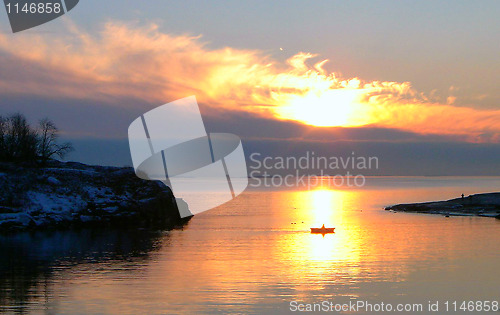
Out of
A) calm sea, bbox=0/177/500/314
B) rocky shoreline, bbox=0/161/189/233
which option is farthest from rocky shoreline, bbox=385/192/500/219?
rocky shoreline, bbox=0/161/189/233

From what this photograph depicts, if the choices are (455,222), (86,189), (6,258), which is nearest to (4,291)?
(6,258)

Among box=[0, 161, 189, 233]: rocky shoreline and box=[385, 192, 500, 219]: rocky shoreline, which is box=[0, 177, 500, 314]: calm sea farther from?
box=[385, 192, 500, 219]: rocky shoreline

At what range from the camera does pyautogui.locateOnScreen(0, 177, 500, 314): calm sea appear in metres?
43.1

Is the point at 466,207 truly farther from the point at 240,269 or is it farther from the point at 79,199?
the point at 240,269

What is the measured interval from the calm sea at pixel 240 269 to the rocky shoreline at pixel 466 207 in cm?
3071

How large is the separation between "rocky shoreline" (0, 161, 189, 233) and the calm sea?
753 cm

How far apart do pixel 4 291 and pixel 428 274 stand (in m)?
37.4

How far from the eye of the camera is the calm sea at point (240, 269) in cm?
4312

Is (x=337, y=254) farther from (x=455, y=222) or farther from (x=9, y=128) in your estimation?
(x=9, y=128)

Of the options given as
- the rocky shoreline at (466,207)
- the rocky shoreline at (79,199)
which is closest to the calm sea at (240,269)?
the rocky shoreline at (79,199)

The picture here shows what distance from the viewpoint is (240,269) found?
193ft

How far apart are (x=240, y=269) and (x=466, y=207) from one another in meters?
97.9

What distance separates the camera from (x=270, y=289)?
47.4 m

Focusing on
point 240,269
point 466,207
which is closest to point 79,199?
point 240,269
